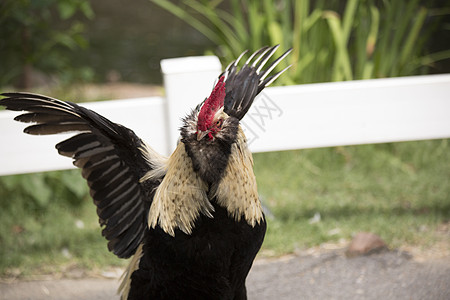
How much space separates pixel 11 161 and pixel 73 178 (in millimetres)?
901

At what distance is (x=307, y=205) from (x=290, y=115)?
99 centimetres

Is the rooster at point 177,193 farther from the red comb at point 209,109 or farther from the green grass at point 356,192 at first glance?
the green grass at point 356,192

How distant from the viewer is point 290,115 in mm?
4043

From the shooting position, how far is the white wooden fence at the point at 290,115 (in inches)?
152

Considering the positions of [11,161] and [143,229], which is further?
[11,161]

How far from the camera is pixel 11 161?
3.87m

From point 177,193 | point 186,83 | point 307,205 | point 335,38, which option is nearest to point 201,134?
point 177,193

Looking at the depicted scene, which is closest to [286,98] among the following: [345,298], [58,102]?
[345,298]

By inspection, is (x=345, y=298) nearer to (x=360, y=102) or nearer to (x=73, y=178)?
(x=360, y=102)

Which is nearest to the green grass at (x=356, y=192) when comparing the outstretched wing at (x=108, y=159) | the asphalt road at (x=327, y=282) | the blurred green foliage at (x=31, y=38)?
the asphalt road at (x=327, y=282)

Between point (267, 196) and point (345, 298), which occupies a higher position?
point (267, 196)

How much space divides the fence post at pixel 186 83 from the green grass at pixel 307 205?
46.1 inches

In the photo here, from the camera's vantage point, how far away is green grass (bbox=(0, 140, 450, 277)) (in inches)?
165

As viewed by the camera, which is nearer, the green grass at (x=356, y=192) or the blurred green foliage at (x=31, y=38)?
the green grass at (x=356, y=192)
